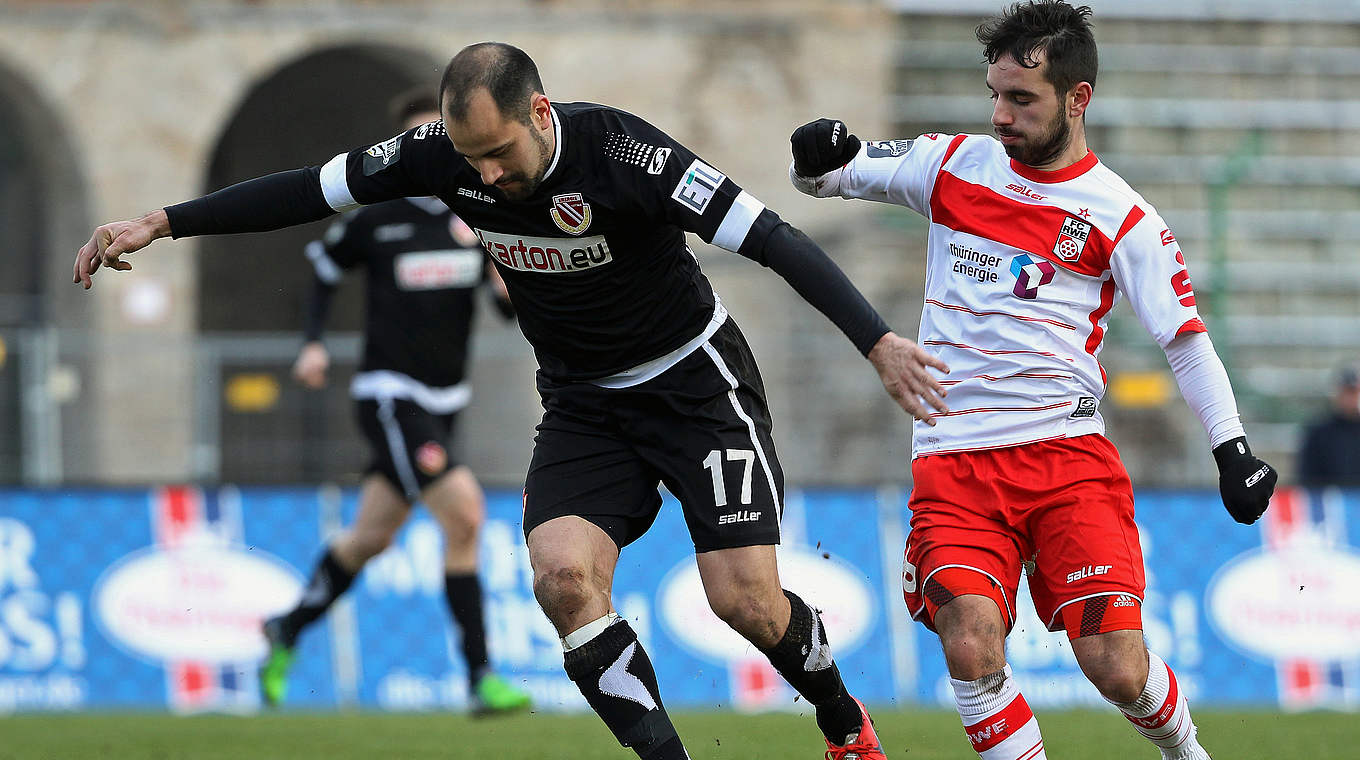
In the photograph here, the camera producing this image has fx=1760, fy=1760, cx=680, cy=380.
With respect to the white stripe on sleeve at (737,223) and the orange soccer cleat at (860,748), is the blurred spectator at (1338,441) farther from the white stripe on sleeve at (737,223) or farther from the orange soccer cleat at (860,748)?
the white stripe on sleeve at (737,223)

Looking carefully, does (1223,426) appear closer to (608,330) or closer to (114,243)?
(608,330)

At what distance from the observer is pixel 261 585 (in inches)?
427

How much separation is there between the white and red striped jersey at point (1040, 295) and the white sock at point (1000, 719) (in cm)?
72

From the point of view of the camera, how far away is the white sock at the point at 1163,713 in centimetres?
530

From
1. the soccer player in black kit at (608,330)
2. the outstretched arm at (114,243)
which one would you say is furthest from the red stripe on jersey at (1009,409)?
the outstretched arm at (114,243)

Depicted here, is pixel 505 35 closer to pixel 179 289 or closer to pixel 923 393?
pixel 179 289

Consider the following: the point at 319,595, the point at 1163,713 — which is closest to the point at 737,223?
the point at 1163,713

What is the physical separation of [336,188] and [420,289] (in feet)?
12.3

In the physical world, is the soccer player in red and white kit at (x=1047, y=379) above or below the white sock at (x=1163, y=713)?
above

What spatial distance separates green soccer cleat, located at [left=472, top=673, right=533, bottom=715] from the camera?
27.5 feet

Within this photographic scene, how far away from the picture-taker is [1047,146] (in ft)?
17.6

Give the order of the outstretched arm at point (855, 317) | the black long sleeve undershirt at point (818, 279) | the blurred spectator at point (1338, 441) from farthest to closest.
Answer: the blurred spectator at point (1338, 441)
the black long sleeve undershirt at point (818, 279)
the outstretched arm at point (855, 317)

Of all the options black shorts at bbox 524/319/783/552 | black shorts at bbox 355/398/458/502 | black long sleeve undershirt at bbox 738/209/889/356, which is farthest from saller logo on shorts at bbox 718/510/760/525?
black shorts at bbox 355/398/458/502

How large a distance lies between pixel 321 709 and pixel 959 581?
260 inches
